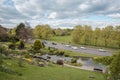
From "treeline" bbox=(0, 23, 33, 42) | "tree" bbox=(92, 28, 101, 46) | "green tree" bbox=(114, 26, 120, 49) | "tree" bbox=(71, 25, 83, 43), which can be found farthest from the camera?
"tree" bbox=(71, 25, 83, 43)

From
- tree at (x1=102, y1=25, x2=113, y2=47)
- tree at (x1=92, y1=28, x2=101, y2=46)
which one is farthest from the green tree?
tree at (x1=92, y1=28, x2=101, y2=46)

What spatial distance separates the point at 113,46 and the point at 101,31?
974 centimetres

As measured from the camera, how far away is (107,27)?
98.0 m

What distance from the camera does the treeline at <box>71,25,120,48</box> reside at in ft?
303

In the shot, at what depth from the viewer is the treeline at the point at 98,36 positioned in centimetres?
9231

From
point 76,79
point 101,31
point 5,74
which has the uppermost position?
point 101,31

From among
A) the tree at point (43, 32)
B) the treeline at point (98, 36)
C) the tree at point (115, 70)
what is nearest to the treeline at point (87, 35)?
the treeline at point (98, 36)

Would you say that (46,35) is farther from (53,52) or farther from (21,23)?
(53,52)

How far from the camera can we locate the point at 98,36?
97.9 m

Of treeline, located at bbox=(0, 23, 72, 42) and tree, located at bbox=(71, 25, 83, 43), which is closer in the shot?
treeline, located at bbox=(0, 23, 72, 42)

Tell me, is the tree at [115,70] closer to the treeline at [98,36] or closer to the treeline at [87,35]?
the treeline at [87,35]

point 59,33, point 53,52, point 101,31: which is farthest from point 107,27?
point 59,33

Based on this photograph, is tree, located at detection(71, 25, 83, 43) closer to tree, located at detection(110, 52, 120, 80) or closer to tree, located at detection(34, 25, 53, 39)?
tree, located at detection(34, 25, 53, 39)

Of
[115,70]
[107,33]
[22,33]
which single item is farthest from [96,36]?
[115,70]
